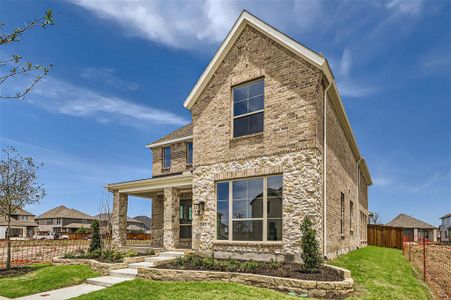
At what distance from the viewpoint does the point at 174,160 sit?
1953 cm

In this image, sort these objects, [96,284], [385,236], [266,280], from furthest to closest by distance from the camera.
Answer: [385,236]
[96,284]
[266,280]

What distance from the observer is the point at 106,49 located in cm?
1388

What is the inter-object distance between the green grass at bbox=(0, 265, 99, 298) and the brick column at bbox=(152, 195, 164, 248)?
6.08 meters

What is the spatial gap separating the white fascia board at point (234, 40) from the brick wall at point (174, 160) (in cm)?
548

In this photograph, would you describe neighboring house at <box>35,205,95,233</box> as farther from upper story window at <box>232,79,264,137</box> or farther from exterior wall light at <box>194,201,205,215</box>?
upper story window at <box>232,79,264,137</box>

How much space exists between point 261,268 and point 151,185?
816cm

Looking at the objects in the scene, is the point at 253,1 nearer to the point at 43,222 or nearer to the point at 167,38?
the point at 167,38

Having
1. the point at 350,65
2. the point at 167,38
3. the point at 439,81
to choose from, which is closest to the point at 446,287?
the point at 350,65

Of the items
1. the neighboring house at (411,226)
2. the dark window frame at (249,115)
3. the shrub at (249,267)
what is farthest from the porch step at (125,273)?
the neighboring house at (411,226)

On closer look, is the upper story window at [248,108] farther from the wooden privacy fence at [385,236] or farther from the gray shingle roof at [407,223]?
the gray shingle roof at [407,223]

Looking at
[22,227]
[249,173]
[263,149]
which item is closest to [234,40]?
[263,149]

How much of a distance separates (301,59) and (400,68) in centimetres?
680

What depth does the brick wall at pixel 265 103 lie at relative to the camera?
35.4 ft

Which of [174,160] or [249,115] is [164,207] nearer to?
[174,160]
